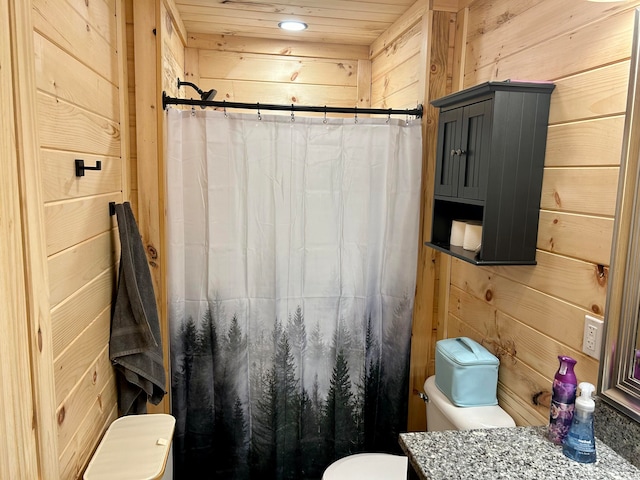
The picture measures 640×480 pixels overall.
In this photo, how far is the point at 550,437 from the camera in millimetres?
1309

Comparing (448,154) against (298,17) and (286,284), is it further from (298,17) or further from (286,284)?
(298,17)

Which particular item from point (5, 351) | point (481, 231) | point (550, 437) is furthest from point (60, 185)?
point (550, 437)

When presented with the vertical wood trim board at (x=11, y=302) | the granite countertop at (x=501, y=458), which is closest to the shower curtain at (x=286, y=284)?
the granite countertop at (x=501, y=458)

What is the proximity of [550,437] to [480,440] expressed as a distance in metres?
0.20

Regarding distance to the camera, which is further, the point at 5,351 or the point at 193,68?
the point at 193,68

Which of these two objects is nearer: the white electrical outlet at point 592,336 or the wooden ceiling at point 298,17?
the white electrical outlet at point 592,336

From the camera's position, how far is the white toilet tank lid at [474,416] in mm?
1609

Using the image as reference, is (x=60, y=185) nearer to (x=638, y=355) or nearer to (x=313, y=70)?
(x=638, y=355)

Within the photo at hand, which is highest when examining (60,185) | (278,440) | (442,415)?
(60,185)

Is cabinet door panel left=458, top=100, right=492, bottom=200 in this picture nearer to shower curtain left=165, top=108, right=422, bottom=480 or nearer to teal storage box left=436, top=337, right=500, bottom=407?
shower curtain left=165, top=108, right=422, bottom=480

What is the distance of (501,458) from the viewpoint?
3.98ft

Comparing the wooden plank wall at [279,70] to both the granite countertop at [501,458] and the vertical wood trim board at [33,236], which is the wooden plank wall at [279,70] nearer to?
the vertical wood trim board at [33,236]

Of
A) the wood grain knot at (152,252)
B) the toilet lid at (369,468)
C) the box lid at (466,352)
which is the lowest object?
the toilet lid at (369,468)

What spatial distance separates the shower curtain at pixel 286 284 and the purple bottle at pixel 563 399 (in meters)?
0.94
